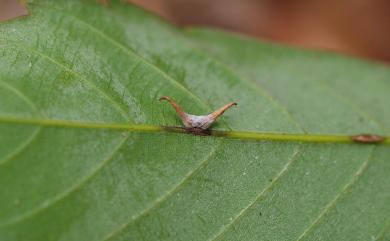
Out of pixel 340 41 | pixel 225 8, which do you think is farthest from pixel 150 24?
pixel 340 41

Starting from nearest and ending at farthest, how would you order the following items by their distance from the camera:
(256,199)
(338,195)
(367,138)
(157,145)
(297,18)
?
(157,145)
(256,199)
(338,195)
(367,138)
(297,18)

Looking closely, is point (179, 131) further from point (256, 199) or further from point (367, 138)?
point (367, 138)

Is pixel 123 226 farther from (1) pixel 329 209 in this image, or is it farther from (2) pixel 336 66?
(2) pixel 336 66

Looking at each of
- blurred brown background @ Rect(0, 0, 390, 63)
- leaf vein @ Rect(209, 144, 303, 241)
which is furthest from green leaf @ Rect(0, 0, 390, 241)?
blurred brown background @ Rect(0, 0, 390, 63)

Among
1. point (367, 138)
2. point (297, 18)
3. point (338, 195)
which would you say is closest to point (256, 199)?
point (338, 195)

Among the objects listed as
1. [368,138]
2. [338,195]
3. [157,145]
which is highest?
[157,145]

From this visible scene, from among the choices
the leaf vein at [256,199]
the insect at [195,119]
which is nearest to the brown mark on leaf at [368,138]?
the leaf vein at [256,199]
